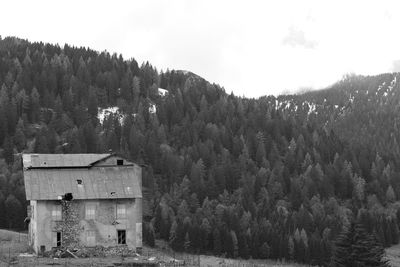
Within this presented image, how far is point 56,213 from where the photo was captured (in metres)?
71.9

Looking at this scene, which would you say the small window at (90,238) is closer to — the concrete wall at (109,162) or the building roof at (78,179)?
the building roof at (78,179)

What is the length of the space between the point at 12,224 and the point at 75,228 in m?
69.1

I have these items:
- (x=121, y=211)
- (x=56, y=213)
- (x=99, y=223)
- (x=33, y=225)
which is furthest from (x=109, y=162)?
(x=33, y=225)

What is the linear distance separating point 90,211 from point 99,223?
154 cm

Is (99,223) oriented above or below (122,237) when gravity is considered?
above

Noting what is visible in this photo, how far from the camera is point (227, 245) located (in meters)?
145

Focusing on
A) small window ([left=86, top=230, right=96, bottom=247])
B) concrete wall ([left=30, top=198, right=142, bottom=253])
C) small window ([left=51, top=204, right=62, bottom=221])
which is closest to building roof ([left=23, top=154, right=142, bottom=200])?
concrete wall ([left=30, top=198, right=142, bottom=253])

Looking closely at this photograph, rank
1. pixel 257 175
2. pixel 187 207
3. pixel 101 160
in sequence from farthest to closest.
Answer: pixel 257 175 < pixel 187 207 < pixel 101 160

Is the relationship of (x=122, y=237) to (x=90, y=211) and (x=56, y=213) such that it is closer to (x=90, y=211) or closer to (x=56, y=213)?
(x=90, y=211)

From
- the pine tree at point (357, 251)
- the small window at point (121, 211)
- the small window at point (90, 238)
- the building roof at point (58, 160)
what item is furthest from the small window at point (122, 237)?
the pine tree at point (357, 251)

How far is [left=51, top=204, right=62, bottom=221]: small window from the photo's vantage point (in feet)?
236

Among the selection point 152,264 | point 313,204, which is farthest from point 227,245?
point 152,264

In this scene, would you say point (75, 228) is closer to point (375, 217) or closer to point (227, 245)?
point (227, 245)

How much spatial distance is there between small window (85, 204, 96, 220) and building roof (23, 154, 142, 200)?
1.15 meters
